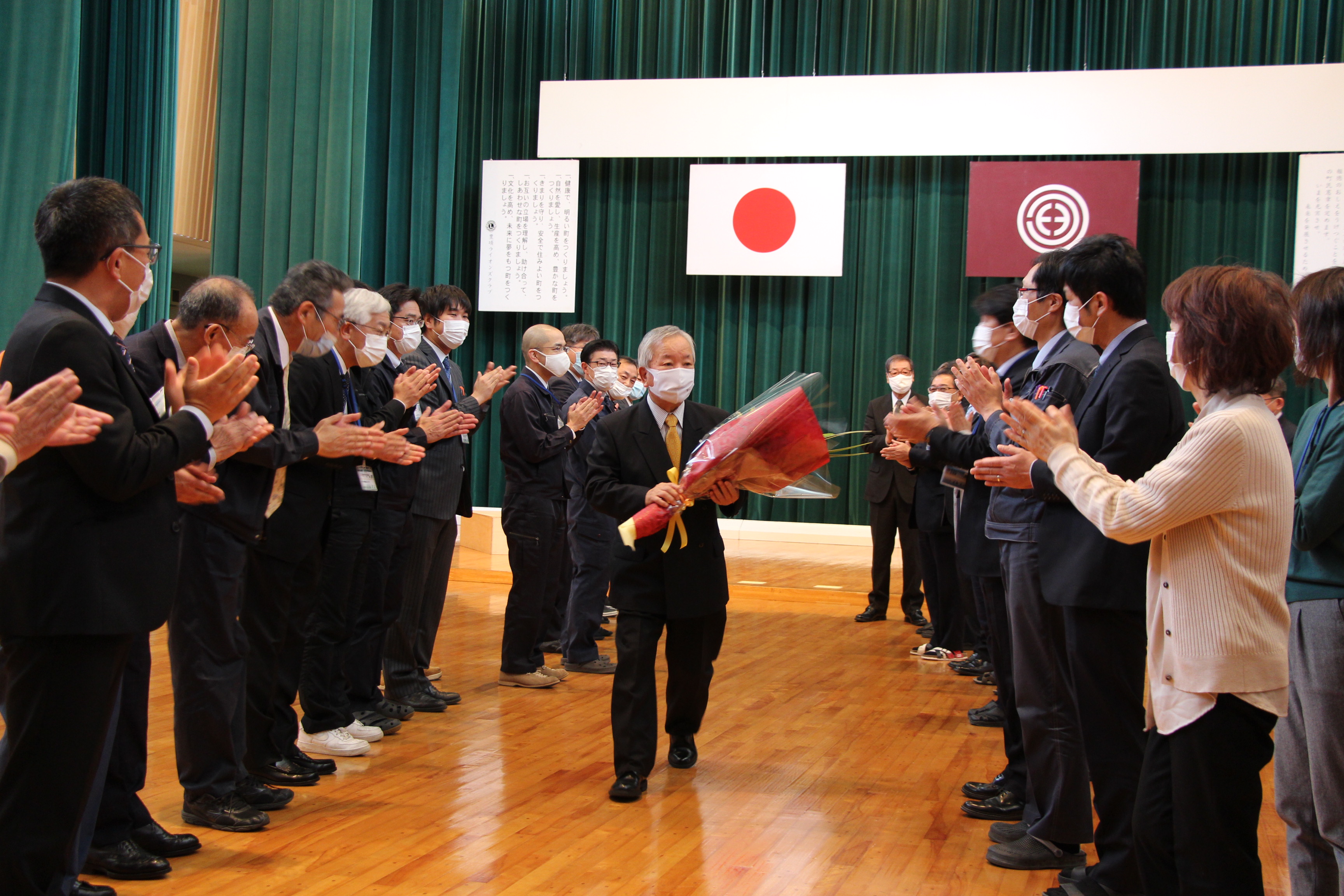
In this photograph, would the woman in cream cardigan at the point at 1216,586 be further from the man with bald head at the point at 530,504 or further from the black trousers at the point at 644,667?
the man with bald head at the point at 530,504

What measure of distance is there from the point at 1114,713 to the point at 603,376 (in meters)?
4.18

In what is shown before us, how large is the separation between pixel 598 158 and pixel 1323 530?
910cm

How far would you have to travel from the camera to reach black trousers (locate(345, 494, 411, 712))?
3.98m

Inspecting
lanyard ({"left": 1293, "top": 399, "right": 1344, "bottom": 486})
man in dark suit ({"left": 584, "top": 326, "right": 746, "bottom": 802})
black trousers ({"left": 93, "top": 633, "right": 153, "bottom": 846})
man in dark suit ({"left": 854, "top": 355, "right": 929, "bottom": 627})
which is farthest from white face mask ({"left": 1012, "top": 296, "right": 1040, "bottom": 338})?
man in dark suit ({"left": 854, "top": 355, "right": 929, "bottom": 627})

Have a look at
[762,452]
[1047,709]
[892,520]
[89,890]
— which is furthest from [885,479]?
[89,890]

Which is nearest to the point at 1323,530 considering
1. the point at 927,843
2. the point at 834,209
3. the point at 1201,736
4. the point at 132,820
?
the point at 1201,736

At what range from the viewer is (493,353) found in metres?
10.7

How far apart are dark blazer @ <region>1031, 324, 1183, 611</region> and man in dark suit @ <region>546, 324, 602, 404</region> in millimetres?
3112

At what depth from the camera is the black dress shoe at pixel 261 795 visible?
121 inches

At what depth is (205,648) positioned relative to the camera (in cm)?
281

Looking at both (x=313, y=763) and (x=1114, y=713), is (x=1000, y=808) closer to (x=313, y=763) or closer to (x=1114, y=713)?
(x=1114, y=713)

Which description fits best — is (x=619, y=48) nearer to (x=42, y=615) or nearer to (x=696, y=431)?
(x=696, y=431)

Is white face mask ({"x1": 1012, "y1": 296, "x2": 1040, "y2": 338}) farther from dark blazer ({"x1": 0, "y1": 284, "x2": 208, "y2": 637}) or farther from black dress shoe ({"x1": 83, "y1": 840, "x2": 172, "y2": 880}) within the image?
black dress shoe ({"x1": 83, "y1": 840, "x2": 172, "y2": 880})

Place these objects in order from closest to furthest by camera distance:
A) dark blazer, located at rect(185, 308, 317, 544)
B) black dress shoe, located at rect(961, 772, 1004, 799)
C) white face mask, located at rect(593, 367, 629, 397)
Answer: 1. dark blazer, located at rect(185, 308, 317, 544)
2. black dress shoe, located at rect(961, 772, 1004, 799)
3. white face mask, located at rect(593, 367, 629, 397)
